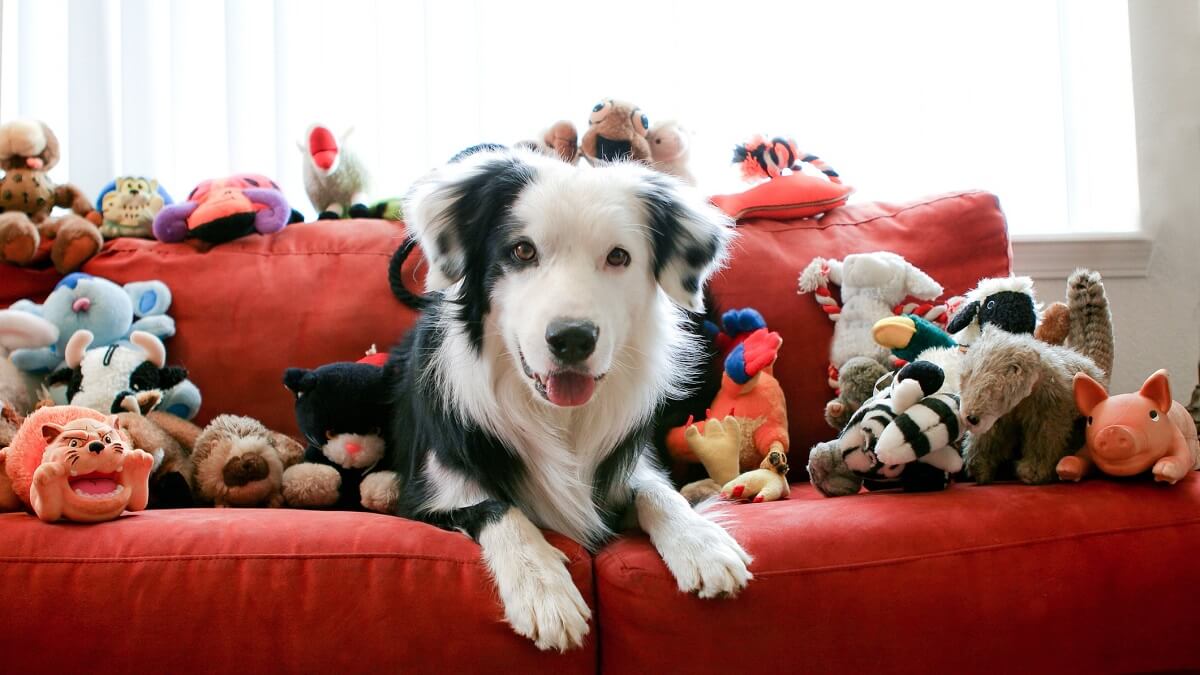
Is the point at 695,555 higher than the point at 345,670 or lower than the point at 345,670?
higher

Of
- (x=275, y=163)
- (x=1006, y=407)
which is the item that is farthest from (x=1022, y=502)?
(x=275, y=163)

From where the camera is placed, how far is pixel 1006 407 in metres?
1.58

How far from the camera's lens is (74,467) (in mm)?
1487

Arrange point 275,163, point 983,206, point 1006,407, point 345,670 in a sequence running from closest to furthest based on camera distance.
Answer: point 345,670
point 1006,407
point 983,206
point 275,163

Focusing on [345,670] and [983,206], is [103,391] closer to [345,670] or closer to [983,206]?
[345,670]

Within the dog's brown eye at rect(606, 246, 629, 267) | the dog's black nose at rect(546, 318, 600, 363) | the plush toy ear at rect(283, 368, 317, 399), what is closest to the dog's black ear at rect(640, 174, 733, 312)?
the dog's brown eye at rect(606, 246, 629, 267)

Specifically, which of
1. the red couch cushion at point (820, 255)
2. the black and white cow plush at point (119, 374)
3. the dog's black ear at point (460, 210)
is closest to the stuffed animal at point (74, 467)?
the black and white cow plush at point (119, 374)

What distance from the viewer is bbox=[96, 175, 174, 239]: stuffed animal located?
2500mm

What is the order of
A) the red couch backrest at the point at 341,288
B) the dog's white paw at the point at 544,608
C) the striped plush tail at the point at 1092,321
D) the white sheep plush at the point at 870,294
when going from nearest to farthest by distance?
1. the dog's white paw at the point at 544,608
2. the striped plush tail at the point at 1092,321
3. the white sheep plush at the point at 870,294
4. the red couch backrest at the point at 341,288

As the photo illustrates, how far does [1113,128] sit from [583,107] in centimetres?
174

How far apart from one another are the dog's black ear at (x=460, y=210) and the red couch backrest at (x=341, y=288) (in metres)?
0.68

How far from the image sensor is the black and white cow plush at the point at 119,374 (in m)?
2.01

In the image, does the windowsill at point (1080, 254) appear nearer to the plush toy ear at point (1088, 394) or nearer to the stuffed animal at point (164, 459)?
the plush toy ear at point (1088, 394)

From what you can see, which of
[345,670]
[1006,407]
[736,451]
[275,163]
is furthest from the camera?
[275,163]
